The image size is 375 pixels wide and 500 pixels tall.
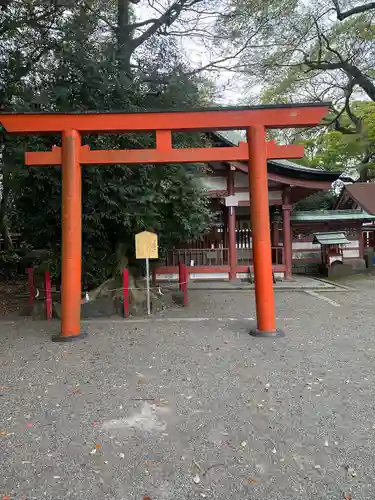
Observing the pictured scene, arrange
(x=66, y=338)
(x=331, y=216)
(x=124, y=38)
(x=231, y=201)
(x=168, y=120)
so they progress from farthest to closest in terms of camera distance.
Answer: (x=331, y=216) → (x=231, y=201) → (x=124, y=38) → (x=168, y=120) → (x=66, y=338)

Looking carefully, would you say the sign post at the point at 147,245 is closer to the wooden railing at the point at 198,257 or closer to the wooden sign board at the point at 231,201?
the wooden railing at the point at 198,257

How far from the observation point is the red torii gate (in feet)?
18.1

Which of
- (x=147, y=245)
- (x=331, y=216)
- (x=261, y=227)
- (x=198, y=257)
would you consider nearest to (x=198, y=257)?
(x=198, y=257)

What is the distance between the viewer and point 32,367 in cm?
437

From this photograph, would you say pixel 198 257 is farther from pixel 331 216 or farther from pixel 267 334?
pixel 267 334

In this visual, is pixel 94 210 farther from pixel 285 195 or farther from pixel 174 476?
pixel 285 195

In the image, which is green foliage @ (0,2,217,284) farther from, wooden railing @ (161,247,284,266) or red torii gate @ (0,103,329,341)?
wooden railing @ (161,247,284,266)

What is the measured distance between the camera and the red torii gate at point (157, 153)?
18.1ft

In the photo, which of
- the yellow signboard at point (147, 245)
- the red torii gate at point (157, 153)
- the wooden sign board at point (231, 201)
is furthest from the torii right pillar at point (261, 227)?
the wooden sign board at point (231, 201)

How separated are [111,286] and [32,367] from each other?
354cm

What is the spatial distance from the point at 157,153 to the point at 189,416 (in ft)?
12.7

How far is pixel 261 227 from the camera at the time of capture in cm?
561

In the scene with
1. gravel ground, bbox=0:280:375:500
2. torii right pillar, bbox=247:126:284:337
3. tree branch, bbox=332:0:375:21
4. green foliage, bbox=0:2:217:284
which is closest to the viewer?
gravel ground, bbox=0:280:375:500

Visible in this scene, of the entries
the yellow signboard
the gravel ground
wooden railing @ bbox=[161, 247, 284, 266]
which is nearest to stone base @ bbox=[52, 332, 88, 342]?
the gravel ground
